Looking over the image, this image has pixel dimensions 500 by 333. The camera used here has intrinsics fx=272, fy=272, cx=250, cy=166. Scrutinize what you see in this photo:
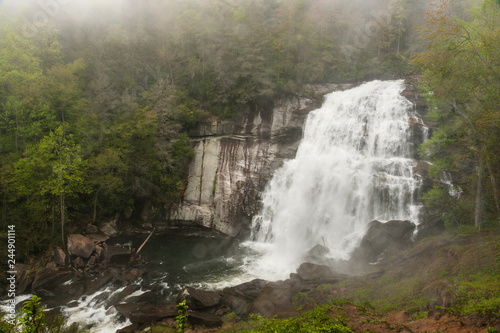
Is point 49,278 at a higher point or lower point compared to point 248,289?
lower

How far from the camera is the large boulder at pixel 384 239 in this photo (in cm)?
1722

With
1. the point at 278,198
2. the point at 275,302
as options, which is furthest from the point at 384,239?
the point at 278,198

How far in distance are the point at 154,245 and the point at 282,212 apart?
38.4 feet

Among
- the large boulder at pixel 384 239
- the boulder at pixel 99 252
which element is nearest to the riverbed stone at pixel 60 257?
the boulder at pixel 99 252

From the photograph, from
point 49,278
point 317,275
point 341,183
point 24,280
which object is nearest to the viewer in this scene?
point 317,275

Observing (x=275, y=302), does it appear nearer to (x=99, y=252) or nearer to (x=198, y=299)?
(x=198, y=299)

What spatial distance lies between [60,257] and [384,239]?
71.7ft

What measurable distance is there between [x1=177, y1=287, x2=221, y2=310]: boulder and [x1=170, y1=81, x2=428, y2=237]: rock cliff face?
11298 millimetres

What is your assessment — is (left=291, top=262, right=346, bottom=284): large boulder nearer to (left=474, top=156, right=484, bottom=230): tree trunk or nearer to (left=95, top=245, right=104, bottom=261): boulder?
(left=474, top=156, right=484, bottom=230): tree trunk

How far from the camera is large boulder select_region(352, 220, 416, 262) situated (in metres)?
17.2

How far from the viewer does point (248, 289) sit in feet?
52.5

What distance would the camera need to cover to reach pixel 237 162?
27828 mm

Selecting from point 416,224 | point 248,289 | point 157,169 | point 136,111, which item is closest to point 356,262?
point 416,224

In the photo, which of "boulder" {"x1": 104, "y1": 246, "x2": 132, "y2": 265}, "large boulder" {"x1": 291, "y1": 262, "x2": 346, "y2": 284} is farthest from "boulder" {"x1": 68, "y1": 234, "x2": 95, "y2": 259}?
"large boulder" {"x1": 291, "y1": 262, "x2": 346, "y2": 284}
